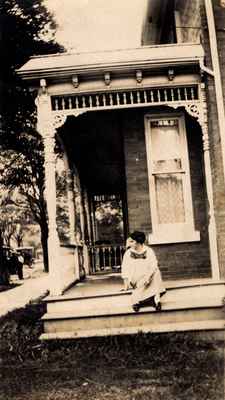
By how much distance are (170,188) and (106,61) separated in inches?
109

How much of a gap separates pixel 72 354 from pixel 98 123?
5.43 metres

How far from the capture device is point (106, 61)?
746 centimetres

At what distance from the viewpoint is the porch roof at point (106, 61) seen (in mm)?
7453

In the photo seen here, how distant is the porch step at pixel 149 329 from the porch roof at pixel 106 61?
4075 mm

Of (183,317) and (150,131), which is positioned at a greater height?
(150,131)

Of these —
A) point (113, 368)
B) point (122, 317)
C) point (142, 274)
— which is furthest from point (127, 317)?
point (113, 368)

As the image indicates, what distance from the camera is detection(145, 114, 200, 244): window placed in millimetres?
8891

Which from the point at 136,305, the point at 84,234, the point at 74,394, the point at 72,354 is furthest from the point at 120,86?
the point at 84,234

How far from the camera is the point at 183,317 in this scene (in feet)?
23.6

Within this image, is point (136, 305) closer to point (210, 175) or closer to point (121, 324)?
point (121, 324)

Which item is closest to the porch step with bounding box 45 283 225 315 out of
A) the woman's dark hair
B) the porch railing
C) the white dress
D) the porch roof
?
the white dress

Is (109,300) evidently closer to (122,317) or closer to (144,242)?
(122,317)

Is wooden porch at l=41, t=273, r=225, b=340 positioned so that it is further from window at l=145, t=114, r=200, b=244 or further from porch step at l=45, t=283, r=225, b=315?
window at l=145, t=114, r=200, b=244

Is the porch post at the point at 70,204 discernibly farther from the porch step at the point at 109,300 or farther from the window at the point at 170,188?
the porch step at the point at 109,300
